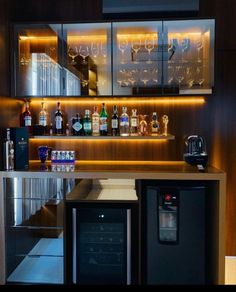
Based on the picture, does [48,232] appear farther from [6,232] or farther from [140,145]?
[140,145]

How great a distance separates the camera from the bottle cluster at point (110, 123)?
312 cm

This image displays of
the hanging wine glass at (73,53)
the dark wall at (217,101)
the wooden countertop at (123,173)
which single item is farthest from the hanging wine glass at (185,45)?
the wooden countertop at (123,173)

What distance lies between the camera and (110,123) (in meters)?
3.17

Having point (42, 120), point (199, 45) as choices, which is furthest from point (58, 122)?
point (199, 45)

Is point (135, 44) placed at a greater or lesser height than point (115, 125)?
greater

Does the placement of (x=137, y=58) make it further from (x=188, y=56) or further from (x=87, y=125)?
(x=87, y=125)

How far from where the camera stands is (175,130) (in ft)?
10.3

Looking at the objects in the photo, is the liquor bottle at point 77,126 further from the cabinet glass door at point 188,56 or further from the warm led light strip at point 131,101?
the cabinet glass door at point 188,56

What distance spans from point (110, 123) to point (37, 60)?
0.89 m

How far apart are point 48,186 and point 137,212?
0.72m

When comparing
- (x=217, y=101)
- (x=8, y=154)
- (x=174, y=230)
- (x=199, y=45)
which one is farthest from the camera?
(x=217, y=101)

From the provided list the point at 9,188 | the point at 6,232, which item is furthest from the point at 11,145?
the point at 6,232

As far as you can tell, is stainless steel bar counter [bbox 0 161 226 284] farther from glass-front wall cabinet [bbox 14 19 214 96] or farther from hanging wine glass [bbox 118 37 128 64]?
hanging wine glass [bbox 118 37 128 64]

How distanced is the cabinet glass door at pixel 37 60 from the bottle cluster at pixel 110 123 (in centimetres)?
32
